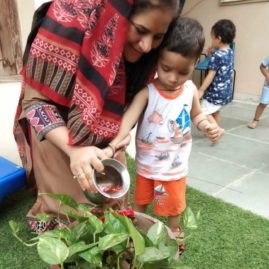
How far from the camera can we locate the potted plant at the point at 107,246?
2.01 feet

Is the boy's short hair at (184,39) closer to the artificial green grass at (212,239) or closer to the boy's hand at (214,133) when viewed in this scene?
the boy's hand at (214,133)

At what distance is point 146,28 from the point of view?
87 cm

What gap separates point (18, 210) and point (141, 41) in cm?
119

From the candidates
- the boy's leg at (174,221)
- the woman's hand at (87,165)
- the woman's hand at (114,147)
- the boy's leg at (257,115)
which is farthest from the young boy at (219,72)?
the woman's hand at (87,165)

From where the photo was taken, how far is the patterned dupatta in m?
0.87

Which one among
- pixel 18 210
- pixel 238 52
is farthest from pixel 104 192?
pixel 238 52

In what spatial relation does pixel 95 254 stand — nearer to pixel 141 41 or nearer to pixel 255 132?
pixel 141 41

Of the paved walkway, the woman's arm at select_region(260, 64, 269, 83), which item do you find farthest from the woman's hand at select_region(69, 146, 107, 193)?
the woman's arm at select_region(260, 64, 269, 83)

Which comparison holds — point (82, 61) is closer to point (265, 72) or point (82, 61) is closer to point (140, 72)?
point (140, 72)

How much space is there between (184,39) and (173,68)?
0.32 feet

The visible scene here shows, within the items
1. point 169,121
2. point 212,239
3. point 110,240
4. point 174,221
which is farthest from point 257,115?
point 110,240

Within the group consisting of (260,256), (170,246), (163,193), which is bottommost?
(260,256)

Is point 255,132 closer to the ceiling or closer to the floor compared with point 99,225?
closer to the floor

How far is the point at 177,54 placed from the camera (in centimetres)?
107
